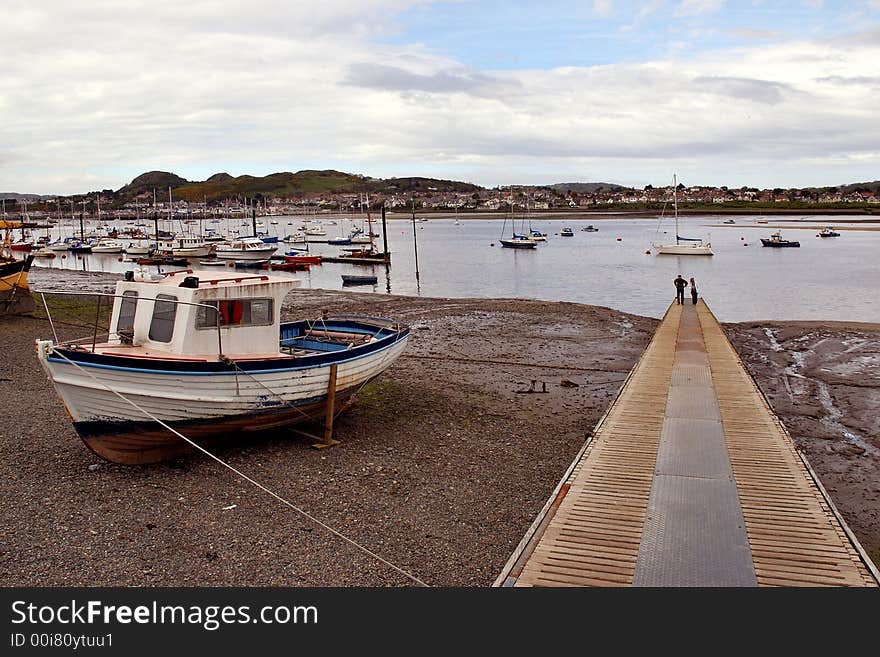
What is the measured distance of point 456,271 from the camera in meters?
67.2

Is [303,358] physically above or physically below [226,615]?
above

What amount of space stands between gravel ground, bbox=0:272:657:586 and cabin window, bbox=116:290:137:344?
6.96ft

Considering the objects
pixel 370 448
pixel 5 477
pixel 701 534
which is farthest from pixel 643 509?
pixel 5 477

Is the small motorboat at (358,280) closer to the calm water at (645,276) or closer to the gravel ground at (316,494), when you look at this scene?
the calm water at (645,276)

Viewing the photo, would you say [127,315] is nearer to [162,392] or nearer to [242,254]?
[162,392]

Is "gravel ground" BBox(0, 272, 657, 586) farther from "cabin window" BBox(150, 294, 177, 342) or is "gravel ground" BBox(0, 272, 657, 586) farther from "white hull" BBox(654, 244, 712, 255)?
"white hull" BBox(654, 244, 712, 255)

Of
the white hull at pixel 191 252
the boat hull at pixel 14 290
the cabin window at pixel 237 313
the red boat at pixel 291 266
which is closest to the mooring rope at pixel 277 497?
the cabin window at pixel 237 313

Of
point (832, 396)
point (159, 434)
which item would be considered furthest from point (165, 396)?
point (832, 396)

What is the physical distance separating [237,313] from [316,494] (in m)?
3.82

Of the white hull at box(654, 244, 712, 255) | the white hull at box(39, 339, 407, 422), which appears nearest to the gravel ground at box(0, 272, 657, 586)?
the white hull at box(39, 339, 407, 422)

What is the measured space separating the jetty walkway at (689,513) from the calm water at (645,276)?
26185mm

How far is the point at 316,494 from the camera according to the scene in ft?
36.9

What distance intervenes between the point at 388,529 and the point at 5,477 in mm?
6172

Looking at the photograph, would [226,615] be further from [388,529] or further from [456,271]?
[456,271]
